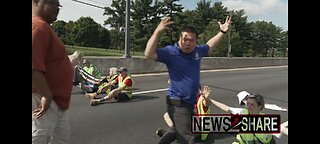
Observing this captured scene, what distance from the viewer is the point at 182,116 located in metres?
3.71

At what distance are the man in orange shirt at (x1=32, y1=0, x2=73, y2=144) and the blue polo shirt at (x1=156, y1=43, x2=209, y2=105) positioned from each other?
48.3 inches

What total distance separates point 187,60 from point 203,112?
A: 163 centimetres

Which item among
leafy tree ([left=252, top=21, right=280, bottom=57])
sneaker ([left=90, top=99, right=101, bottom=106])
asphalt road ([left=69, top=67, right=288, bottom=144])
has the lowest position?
asphalt road ([left=69, top=67, right=288, bottom=144])

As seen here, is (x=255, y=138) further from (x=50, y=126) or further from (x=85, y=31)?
(x=85, y=31)

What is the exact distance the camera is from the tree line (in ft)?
223

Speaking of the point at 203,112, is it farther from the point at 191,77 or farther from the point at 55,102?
the point at 55,102

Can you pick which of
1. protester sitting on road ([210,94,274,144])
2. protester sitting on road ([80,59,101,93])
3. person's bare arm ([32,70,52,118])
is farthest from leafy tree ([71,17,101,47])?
person's bare arm ([32,70,52,118])

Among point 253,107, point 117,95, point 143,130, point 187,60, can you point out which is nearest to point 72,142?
point 143,130

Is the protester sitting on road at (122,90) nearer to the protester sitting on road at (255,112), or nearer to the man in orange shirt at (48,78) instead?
the protester sitting on road at (255,112)

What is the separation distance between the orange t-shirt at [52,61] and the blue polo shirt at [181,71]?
47.8 inches

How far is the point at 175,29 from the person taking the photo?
6406 centimetres

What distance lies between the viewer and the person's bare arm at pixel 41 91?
2488 millimetres

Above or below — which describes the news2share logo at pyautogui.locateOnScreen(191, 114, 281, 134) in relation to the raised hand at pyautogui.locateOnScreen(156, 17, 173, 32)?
below

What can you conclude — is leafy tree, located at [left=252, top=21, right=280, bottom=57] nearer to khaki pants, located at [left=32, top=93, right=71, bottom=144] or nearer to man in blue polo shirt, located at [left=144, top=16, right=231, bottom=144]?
man in blue polo shirt, located at [left=144, top=16, right=231, bottom=144]
